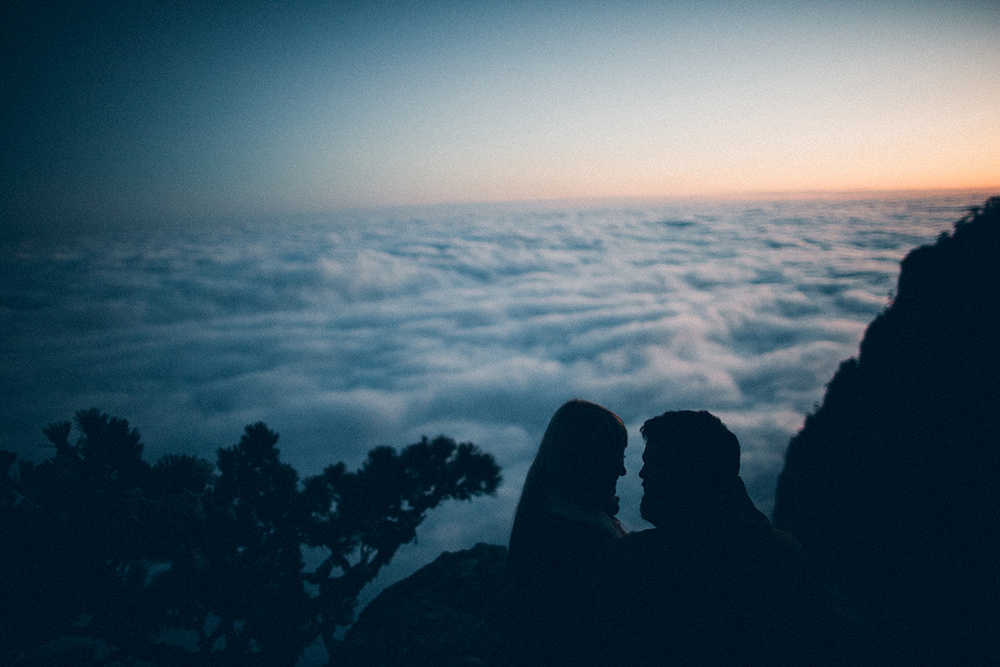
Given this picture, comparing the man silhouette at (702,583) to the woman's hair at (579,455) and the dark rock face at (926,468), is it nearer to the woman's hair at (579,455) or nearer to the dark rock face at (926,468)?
the woman's hair at (579,455)

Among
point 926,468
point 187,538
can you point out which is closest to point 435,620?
point 187,538

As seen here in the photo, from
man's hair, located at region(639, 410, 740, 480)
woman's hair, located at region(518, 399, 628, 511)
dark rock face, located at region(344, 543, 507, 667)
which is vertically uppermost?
man's hair, located at region(639, 410, 740, 480)

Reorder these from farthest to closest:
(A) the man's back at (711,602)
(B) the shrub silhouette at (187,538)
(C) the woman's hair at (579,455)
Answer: (B) the shrub silhouette at (187,538) → (C) the woman's hair at (579,455) → (A) the man's back at (711,602)

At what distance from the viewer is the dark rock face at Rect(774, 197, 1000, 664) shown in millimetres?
5449

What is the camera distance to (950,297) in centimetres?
723

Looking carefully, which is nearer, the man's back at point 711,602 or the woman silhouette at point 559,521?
the man's back at point 711,602

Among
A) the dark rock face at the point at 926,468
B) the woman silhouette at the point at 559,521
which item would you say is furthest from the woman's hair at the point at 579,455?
the dark rock face at the point at 926,468

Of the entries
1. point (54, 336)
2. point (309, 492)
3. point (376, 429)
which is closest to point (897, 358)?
point (309, 492)

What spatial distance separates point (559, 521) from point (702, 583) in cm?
105

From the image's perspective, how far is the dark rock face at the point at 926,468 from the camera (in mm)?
5449

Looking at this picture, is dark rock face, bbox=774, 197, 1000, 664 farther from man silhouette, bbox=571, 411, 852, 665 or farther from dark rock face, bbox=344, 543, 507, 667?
dark rock face, bbox=344, 543, 507, 667

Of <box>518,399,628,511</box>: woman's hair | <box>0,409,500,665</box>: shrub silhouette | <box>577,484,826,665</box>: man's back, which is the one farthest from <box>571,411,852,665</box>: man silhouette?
<box>0,409,500,665</box>: shrub silhouette

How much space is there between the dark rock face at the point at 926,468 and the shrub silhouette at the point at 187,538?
7.08m

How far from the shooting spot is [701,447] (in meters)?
2.34
